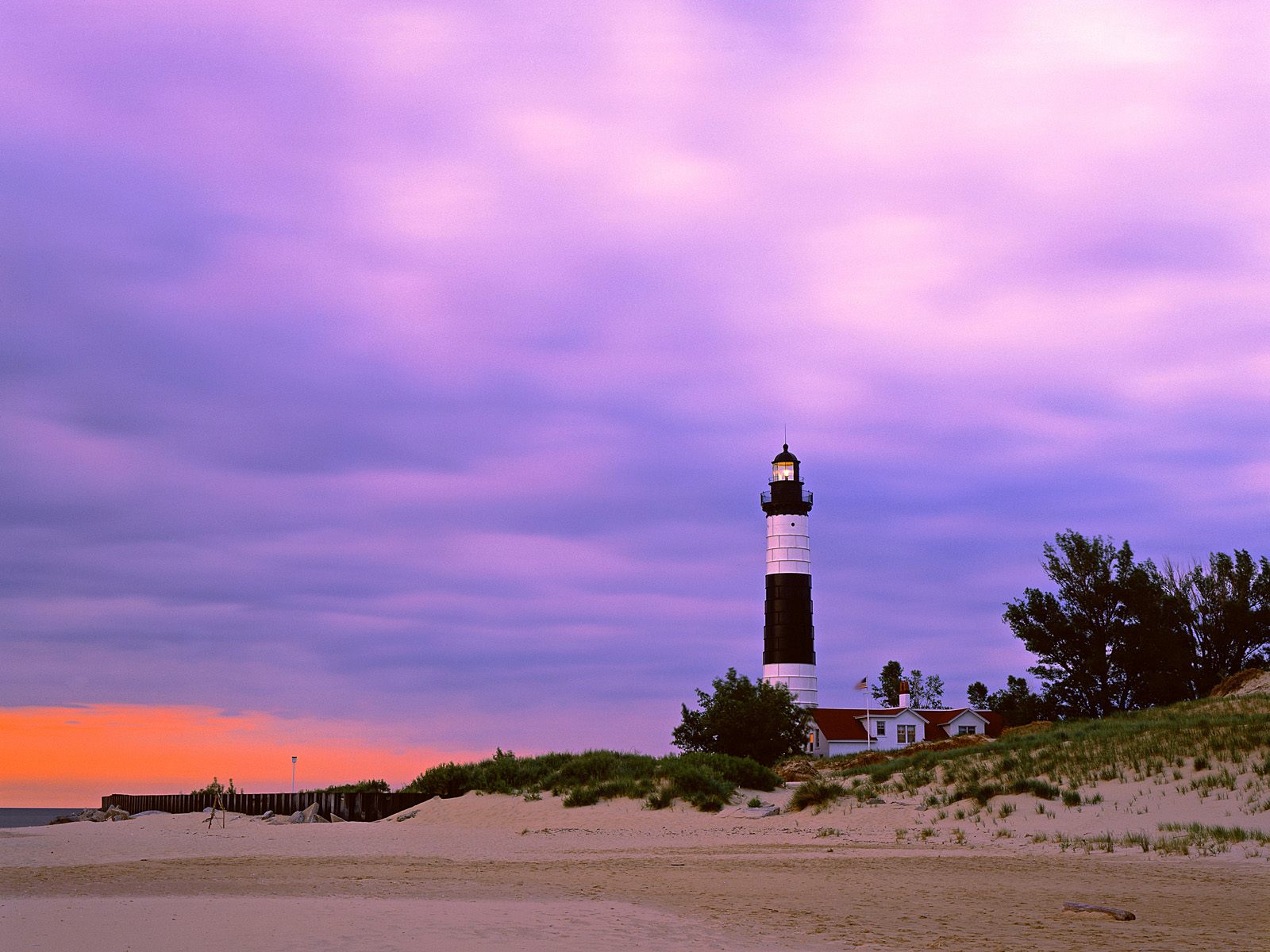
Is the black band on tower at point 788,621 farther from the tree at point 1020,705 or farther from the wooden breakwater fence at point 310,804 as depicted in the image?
the wooden breakwater fence at point 310,804

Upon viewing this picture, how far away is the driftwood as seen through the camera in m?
12.1

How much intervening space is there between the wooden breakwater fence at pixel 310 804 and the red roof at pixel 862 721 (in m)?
34.8

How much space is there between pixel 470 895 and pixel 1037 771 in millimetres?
16041

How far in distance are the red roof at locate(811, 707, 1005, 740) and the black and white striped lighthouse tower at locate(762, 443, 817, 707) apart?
6858mm

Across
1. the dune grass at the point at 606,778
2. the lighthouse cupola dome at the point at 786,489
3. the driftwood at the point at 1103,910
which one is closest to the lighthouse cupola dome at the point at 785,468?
the lighthouse cupola dome at the point at 786,489

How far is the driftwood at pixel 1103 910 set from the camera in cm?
1206

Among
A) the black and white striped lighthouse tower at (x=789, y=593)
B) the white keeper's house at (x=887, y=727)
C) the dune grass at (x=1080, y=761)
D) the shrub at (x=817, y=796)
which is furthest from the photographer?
the white keeper's house at (x=887, y=727)

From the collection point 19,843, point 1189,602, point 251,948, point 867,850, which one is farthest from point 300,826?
point 1189,602

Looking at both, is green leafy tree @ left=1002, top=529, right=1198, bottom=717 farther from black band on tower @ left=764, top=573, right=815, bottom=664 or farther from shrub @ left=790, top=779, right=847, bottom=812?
shrub @ left=790, top=779, right=847, bottom=812

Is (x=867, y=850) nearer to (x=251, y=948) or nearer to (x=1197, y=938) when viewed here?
(x=1197, y=938)

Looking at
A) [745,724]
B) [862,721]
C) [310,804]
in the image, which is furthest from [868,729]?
[310,804]

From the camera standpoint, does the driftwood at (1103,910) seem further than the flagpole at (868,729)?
No

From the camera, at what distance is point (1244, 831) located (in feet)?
62.4

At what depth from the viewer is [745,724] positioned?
48.9m
